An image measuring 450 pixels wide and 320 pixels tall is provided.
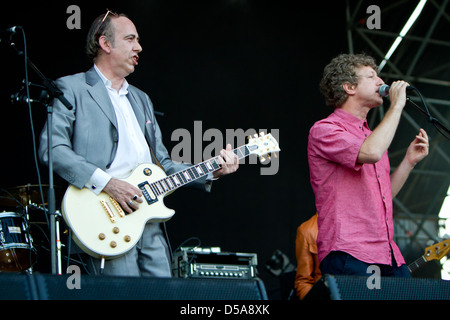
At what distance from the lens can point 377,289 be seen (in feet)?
6.49

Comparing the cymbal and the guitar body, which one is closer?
the guitar body

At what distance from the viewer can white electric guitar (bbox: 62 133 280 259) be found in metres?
2.73

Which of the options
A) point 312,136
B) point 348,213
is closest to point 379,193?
point 348,213

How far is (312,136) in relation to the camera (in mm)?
2963

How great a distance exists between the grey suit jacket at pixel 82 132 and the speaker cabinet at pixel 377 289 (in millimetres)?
1375

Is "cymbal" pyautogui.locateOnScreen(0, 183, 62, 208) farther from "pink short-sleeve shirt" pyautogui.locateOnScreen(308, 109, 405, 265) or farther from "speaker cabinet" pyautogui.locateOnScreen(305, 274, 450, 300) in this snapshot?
"speaker cabinet" pyautogui.locateOnScreen(305, 274, 450, 300)

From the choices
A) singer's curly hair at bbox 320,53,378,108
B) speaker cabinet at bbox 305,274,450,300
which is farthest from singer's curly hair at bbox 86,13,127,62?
speaker cabinet at bbox 305,274,450,300

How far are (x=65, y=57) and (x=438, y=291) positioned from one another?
467 cm

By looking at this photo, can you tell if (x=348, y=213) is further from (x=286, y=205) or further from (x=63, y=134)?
(x=286, y=205)

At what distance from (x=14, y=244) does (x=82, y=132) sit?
1515 mm

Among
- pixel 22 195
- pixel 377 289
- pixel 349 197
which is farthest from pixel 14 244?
pixel 377 289

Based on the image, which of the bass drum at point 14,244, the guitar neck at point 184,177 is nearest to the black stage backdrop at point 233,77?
the bass drum at point 14,244

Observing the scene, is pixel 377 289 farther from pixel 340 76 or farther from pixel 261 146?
pixel 261 146

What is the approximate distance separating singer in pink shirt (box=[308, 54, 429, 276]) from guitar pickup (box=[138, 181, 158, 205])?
830 mm
